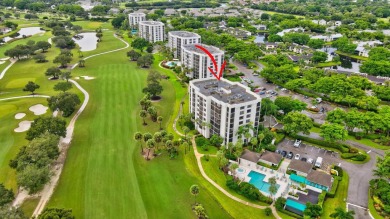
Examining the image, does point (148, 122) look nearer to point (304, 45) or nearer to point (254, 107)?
point (254, 107)

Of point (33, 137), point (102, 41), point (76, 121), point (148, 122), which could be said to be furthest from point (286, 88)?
point (102, 41)

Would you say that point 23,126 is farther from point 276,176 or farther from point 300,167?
point 300,167

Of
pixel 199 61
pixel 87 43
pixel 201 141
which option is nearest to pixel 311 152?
pixel 201 141

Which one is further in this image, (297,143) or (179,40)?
(179,40)

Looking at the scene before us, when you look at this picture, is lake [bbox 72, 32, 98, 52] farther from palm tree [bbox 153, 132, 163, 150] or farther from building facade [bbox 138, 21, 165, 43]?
palm tree [bbox 153, 132, 163, 150]

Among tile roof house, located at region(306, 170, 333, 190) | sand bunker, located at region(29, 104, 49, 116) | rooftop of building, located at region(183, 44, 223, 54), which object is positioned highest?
rooftop of building, located at region(183, 44, 223, 54)

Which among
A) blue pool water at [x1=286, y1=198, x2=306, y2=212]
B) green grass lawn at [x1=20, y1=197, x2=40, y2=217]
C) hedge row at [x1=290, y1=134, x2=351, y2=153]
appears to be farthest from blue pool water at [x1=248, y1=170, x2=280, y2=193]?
green grass lawn at [x1=20, y1=197, x2=40, y2=217]
